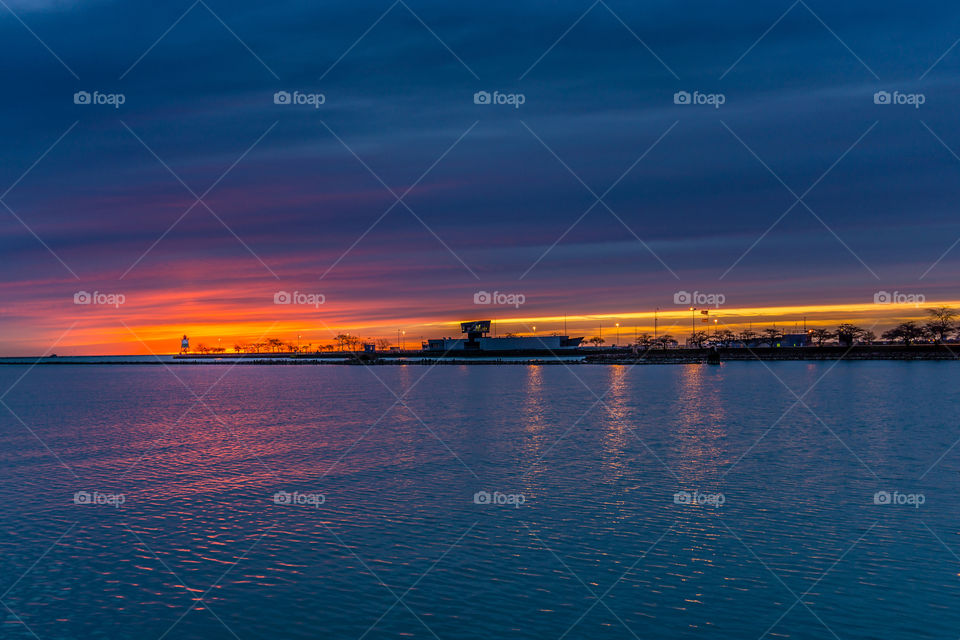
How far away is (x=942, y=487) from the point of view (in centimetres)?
2877

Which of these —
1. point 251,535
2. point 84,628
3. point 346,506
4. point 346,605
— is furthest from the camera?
point 346,506

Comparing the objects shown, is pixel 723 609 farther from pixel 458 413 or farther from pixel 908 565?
pixel 458 413

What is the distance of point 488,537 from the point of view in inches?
877

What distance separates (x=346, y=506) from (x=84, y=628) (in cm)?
1179

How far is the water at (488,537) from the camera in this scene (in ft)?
52.1

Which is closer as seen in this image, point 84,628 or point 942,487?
point 84,628

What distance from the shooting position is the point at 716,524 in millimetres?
23469

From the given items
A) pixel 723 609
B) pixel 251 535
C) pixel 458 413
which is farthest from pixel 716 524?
pixel 458 413

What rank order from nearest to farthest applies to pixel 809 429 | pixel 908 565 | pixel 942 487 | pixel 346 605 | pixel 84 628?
pixel 84 628
pixel 346 605
pixel 908 565
pixel 942 487
pixel 809 429

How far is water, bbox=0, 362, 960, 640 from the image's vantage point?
52.1 feet

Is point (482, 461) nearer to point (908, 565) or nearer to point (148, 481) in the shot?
point (148, 481)

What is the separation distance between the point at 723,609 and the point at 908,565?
21.5 feet

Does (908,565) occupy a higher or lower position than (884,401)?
lower

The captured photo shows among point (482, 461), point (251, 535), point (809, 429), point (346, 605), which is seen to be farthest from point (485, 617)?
point (809, 429)
